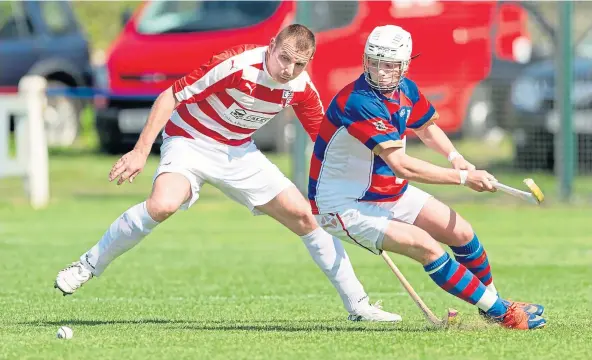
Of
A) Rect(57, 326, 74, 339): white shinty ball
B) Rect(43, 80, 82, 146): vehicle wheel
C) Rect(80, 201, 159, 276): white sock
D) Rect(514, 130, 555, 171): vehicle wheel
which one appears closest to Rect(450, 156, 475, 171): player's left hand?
Rect(80, 201, 159, 276): white sock

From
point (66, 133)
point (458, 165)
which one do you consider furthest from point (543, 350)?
point (66, 133)

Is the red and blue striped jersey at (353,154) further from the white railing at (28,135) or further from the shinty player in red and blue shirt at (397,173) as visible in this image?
the white railing at (28,135)

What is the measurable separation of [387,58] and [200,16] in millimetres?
11585

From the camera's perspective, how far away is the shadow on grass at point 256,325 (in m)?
7.56

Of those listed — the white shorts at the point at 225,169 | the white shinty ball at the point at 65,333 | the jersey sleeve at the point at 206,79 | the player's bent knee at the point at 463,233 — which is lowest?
the white shinty ball at the point at 65,333

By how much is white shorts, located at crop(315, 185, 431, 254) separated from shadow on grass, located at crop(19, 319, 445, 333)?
1.64ft

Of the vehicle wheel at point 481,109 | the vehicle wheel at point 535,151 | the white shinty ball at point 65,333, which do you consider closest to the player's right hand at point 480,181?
the white shinty ball at point 65,333

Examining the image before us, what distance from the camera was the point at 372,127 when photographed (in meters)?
7.12

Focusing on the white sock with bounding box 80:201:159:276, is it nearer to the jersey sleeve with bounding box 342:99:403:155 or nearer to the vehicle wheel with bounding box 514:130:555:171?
the jersey sleeve with bounding box 342:99:403:155

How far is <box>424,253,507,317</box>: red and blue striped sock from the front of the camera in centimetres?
723

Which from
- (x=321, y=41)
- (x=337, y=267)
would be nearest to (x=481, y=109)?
(x=321, y=41)

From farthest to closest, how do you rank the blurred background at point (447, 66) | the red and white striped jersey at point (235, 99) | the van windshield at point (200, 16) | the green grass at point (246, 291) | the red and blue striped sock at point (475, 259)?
the van windshield at point (200, 16), the blurred background at point (447, 66), the red and white striped jersey at point (235, 99), the red and blue striped sock at point (475, 259), the green grass at point (246, 291)

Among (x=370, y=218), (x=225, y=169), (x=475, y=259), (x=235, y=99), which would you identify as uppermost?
(x=235, y=99)

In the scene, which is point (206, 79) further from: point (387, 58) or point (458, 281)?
point (458, 281)
